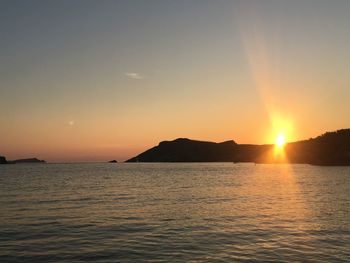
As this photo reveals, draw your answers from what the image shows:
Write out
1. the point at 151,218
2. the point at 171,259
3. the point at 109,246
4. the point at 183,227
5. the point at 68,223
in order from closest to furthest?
the point at 171,259
the point at 109,246
the point at 183,227
the point at 68,223
the point at 151,218

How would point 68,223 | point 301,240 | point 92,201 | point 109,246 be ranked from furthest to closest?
1. point 92,201
2. point 68,223
3. point 301,240
4. point 109,246

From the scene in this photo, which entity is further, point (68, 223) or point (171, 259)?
point (68, 223)

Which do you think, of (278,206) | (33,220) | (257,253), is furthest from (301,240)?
(33,220)

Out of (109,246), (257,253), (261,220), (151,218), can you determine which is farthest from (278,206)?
(109,246)

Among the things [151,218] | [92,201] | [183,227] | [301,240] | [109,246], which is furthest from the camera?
[92,201]

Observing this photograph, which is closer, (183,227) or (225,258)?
(225,258)

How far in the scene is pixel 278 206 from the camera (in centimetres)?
4791

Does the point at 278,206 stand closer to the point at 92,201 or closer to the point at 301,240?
the point at 301,240

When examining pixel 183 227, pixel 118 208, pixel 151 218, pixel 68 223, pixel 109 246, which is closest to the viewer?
pixel 109 246

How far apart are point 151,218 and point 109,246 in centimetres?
1263

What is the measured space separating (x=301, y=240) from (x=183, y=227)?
Answer: 10.2 meters

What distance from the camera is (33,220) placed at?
37.0m

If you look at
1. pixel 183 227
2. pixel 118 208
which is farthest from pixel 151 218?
pixel 118 208

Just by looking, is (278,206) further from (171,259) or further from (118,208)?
(171,259)
